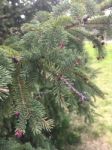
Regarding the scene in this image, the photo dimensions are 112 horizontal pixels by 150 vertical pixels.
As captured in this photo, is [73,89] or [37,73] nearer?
[73,89]

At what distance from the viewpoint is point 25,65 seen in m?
1.81

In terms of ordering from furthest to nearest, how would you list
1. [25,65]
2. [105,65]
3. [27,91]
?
[105,65] < [25,65] < [27,91]

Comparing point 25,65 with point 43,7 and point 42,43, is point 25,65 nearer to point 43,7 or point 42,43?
point 42,43

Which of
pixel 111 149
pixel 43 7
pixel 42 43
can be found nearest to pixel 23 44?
pixel 42 43

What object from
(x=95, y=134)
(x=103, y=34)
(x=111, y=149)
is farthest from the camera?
(x=95, y=134)

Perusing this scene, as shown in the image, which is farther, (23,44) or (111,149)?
(111,149)

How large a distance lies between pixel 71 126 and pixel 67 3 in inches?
191

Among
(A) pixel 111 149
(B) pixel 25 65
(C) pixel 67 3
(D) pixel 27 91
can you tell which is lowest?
(A) pixel 111 149

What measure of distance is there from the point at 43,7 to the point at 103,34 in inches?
111

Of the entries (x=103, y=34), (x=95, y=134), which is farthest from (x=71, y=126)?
(x=103, y=34)

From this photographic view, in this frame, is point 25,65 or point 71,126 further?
point 71,126

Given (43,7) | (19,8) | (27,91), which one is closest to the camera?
(27,91)

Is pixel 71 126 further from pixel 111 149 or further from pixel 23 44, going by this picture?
pixel 23 44

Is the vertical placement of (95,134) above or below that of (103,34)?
below
